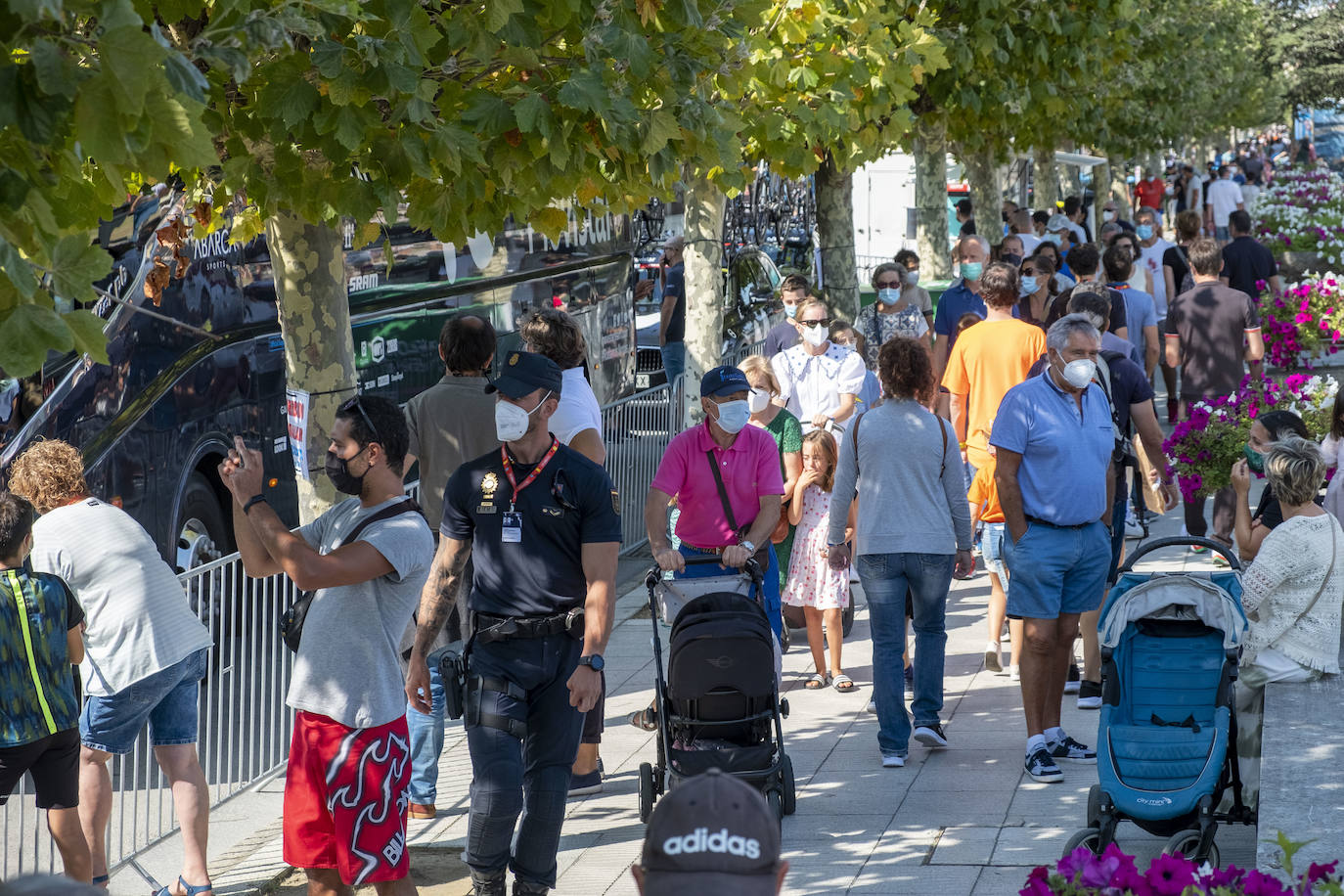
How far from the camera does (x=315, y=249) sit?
21.0 ft

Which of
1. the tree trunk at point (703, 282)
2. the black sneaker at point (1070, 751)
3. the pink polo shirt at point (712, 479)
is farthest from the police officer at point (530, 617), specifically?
the tree trunk at point (703, 282)

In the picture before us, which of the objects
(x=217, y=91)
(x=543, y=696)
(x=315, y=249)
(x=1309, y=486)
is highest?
(x=217, y=91)

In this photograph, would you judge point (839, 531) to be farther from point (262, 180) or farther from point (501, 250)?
point (501, 250)

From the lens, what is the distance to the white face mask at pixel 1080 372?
6988mm

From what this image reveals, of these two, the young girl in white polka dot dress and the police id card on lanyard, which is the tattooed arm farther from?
the young girl in white polka dot dress

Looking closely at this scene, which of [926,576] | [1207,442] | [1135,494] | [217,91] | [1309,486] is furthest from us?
[1135,494]

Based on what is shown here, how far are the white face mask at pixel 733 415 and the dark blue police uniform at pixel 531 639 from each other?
1.52 m

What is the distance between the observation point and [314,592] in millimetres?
5281

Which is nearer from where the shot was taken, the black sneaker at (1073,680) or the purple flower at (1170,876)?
the purple flower at (1170,876)

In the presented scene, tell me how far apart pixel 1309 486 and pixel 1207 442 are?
3551 millimetres

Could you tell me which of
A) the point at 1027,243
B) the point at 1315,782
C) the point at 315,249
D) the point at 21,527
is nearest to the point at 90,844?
the point at 21,527

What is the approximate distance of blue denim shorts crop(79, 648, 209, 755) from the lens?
19.0 feet

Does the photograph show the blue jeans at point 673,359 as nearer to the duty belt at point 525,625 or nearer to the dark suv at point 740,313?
the dark suv at point 740,313

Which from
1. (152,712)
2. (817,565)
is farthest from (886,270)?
(152,712)
